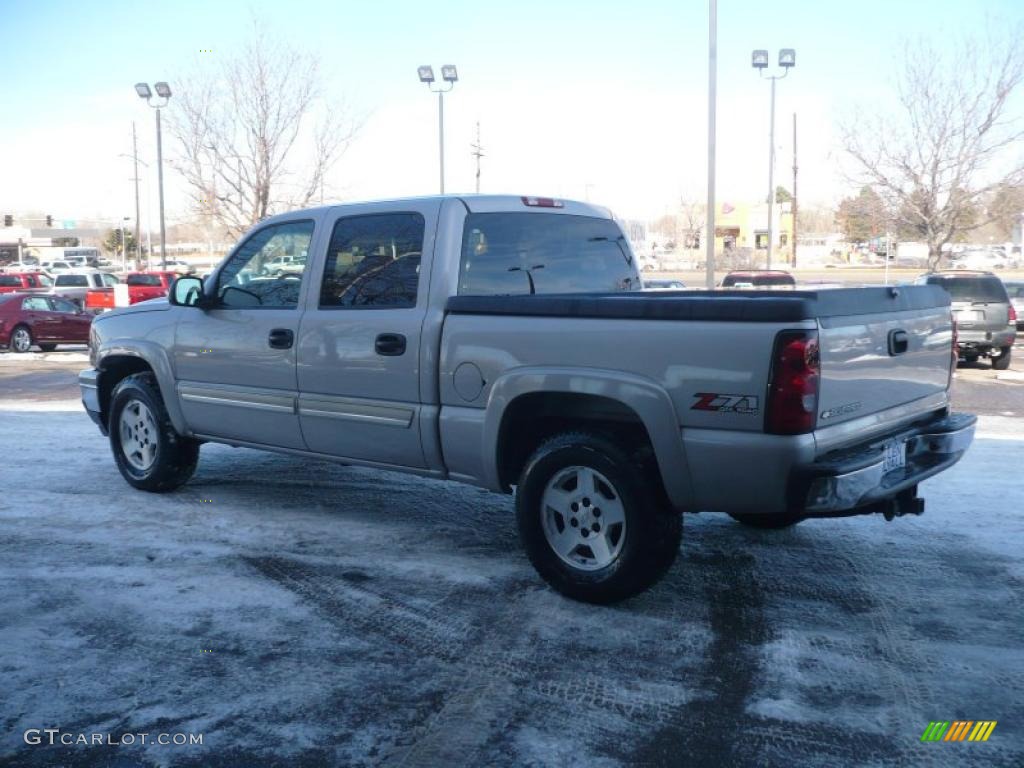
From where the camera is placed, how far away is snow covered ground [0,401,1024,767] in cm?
345

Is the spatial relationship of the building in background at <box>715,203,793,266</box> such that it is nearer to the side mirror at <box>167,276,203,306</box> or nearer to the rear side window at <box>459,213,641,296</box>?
the rear side window at <box>459,213,641,296</box>

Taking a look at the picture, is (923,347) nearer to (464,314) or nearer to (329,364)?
(464,314)

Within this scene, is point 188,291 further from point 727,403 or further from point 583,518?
point 727,403

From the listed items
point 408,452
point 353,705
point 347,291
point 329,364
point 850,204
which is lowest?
point 353,705

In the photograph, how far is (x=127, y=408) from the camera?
23.5 ft

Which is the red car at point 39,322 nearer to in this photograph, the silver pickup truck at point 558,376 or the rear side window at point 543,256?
the silver pickup truck at point 558,376

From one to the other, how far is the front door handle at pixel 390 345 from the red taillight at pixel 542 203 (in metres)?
1.14

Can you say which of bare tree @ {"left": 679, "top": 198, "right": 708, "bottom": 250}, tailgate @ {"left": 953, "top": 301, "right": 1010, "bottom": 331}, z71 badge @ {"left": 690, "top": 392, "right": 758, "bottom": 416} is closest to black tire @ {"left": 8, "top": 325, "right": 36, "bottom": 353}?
tailgate @ {"left": 953, "top": 301, "right": 1010, "bottom": 331}

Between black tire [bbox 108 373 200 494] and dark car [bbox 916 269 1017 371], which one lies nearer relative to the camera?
black tire [bbox 108 373 200 494]

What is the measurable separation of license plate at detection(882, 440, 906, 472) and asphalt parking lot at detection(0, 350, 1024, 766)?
0.71 meters

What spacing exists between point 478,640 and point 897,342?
2347 millimetres

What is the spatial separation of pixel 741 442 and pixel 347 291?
8.58 feet

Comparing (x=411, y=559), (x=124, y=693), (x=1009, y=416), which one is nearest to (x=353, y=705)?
(x=124, y=693)

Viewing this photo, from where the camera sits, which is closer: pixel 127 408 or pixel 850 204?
pixel 127 408
